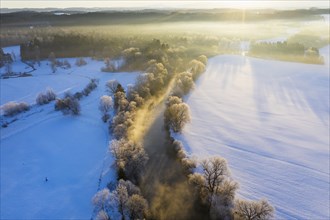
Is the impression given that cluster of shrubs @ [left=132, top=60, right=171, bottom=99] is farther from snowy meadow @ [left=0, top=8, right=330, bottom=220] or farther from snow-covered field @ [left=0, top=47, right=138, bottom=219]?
snow-covered field @ [left=0, top=47, right=138, bottom=219]

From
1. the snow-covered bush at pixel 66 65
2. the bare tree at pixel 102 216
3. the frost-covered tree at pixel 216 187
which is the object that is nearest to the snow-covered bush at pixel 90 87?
the snow-covered bush at pixel 66 65

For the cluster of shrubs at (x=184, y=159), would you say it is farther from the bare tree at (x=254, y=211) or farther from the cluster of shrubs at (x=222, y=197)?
the bare tree at (x=254, y=211)

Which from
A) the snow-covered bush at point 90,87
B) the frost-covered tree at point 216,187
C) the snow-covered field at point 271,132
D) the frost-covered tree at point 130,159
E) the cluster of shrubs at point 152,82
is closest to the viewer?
the frost-covered tree at point 216,187

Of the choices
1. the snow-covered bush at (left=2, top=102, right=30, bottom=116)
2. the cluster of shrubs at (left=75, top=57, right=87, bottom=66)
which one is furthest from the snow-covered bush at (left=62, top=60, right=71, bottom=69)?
the snow-covered bush at (left=2, top=102, right=30, bottom=116)

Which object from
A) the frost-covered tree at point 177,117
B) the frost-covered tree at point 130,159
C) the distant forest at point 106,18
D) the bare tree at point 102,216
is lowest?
the bare tree at point 102,216

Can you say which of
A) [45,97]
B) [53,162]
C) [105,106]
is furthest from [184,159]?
[45,97]

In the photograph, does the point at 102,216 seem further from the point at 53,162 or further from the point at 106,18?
the point at 106,18
